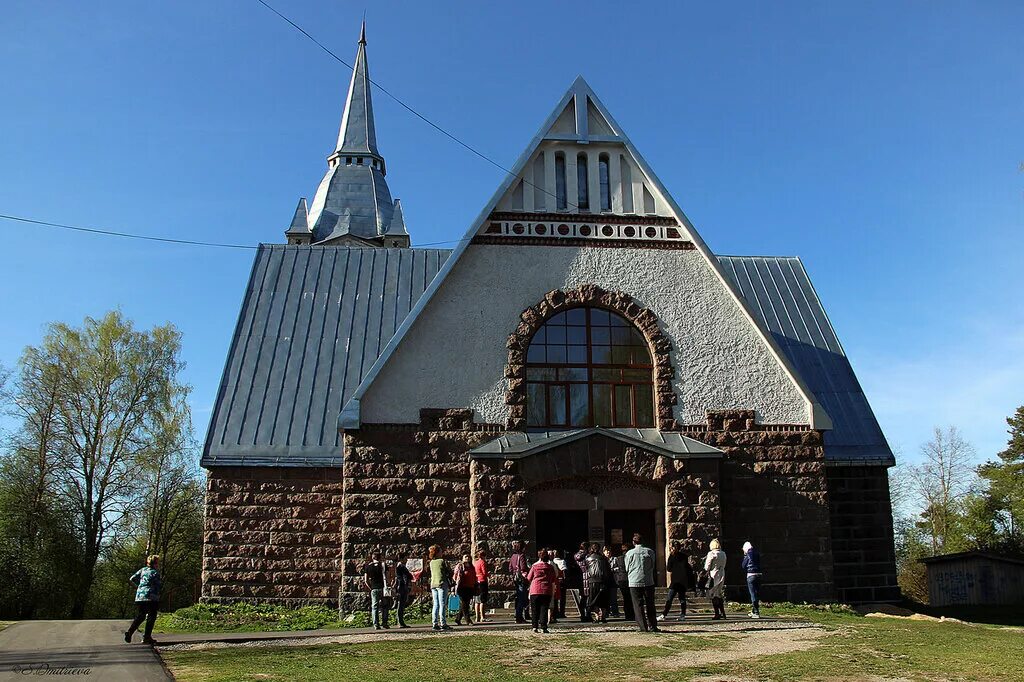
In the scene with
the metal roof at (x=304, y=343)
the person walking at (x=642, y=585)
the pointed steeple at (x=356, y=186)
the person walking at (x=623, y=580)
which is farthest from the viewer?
the pointed steeple at (x=356, y=186)

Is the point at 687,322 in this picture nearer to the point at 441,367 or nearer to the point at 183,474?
the point at 441,367

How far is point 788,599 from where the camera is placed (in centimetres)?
1902

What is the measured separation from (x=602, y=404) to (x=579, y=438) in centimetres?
150

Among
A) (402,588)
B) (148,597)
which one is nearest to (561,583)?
(402,588)

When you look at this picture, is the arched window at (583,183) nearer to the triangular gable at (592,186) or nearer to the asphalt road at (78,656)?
the triangular gable at (592,186)

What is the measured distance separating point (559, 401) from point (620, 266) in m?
3.29

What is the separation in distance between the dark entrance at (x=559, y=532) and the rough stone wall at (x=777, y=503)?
299 centimetres

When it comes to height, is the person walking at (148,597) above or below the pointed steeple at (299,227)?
below

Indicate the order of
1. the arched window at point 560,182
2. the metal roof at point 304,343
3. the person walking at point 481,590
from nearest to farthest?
the person walking at point 481,590
the metal roof at point 304,343
the arched window at point 560,182

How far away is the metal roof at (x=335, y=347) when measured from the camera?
67.1 ft

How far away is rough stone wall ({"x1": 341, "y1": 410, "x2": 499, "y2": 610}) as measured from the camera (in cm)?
1859

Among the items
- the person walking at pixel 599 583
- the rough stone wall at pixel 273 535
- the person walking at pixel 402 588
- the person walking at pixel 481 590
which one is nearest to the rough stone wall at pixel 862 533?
the person walking at pixel 599 583

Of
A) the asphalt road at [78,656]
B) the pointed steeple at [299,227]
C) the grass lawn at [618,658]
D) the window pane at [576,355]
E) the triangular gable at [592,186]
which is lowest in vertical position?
the asphalt road at [78,656]

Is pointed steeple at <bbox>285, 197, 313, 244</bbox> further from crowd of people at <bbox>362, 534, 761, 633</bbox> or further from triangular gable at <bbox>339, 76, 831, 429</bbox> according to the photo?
crowd of people at <bbox>362, 534, 761, 633</bbox>
